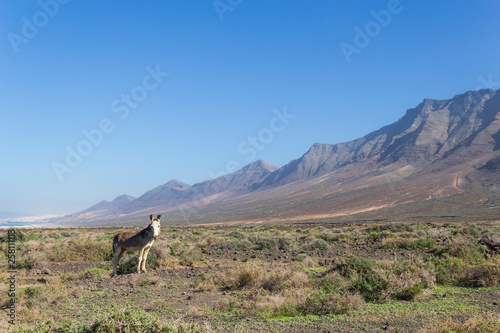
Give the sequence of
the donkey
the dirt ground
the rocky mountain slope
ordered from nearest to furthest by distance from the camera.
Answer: the dirt ground, the donkey, the rocky mountain slope

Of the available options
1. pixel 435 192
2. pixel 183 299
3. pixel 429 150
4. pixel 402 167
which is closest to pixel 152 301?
pixel 183 299

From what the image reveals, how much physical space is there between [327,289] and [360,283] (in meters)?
0.94

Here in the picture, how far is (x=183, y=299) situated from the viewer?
9.66 m

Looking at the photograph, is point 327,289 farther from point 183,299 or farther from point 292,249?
point 292,249

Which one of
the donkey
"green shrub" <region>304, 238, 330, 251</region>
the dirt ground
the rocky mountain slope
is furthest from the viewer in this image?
the rocky mountain slope

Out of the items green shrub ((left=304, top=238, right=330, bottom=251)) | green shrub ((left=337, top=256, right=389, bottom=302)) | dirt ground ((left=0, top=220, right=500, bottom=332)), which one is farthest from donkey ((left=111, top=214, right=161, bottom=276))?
green shrub ((left=304, top=238, right=330, bottom=251))

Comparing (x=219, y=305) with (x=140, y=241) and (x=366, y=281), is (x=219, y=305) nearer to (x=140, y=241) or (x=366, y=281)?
(x=366, y=281)

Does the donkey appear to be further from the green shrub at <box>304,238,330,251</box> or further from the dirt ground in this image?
the green shrub at <box>304,238,330,251</box>

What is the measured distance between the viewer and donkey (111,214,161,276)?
13.0m

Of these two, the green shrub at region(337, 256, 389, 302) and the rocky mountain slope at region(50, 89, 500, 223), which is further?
the rocky mountain slope at region(50, 89, 500, 223)

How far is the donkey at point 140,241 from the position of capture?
13.0 m

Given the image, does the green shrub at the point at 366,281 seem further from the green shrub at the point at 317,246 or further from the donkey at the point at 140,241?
the green shrub at the point at 317,246

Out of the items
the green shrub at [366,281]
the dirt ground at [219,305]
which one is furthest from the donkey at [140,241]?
the green shrub at [366,281]

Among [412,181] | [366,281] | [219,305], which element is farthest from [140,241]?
[412,181]
